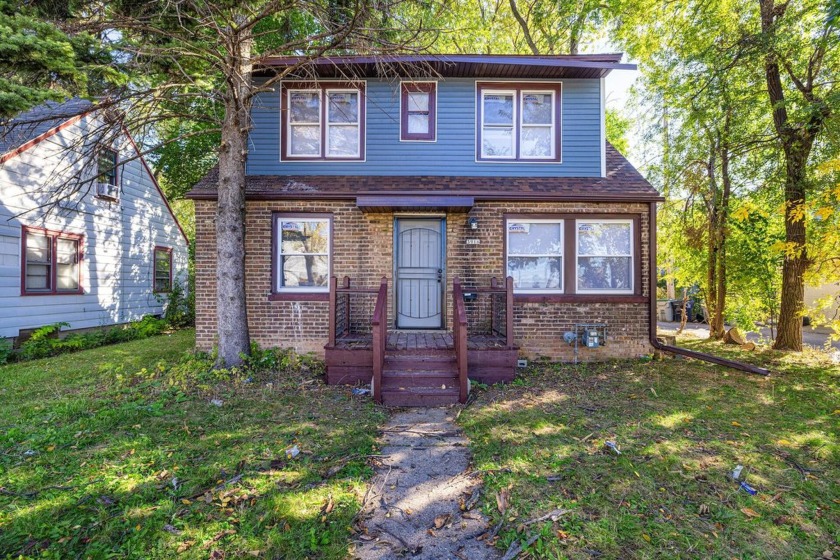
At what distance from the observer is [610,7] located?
1062 cm

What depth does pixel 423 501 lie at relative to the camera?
288 cm

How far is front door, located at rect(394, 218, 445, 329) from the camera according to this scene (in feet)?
23.2

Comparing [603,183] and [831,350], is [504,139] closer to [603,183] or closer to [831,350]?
[603,183]

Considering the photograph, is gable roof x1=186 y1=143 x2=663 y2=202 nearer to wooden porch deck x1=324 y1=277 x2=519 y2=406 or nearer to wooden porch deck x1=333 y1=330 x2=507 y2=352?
wooden porch deck x1=324 y1=277 x2=519 y2=406

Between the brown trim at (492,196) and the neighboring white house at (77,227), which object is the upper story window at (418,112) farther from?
the neighboring white house at (77,227)

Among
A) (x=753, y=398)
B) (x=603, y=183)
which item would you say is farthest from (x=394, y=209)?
(x=753, y=398)

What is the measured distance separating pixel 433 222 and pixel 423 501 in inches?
199

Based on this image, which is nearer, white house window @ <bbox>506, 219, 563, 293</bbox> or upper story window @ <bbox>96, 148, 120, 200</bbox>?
white house window @ <bbox>506, 219, 563, 293</bbox>

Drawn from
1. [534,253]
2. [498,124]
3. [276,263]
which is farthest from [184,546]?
[498,124]

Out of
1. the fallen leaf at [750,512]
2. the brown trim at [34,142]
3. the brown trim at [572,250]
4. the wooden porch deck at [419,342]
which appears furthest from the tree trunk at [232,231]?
the fallen leaf at [750,512]

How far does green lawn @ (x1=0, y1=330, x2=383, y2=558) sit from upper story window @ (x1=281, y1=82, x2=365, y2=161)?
4498mm

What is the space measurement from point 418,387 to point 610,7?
1199 centimetres

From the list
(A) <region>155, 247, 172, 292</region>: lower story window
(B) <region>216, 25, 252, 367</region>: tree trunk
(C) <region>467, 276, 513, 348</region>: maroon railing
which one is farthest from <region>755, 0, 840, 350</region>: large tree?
(A) <region>155, 247, 172, 292</region>: lower story window

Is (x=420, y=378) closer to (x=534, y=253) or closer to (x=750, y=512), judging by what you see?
(x=534, y=253)
